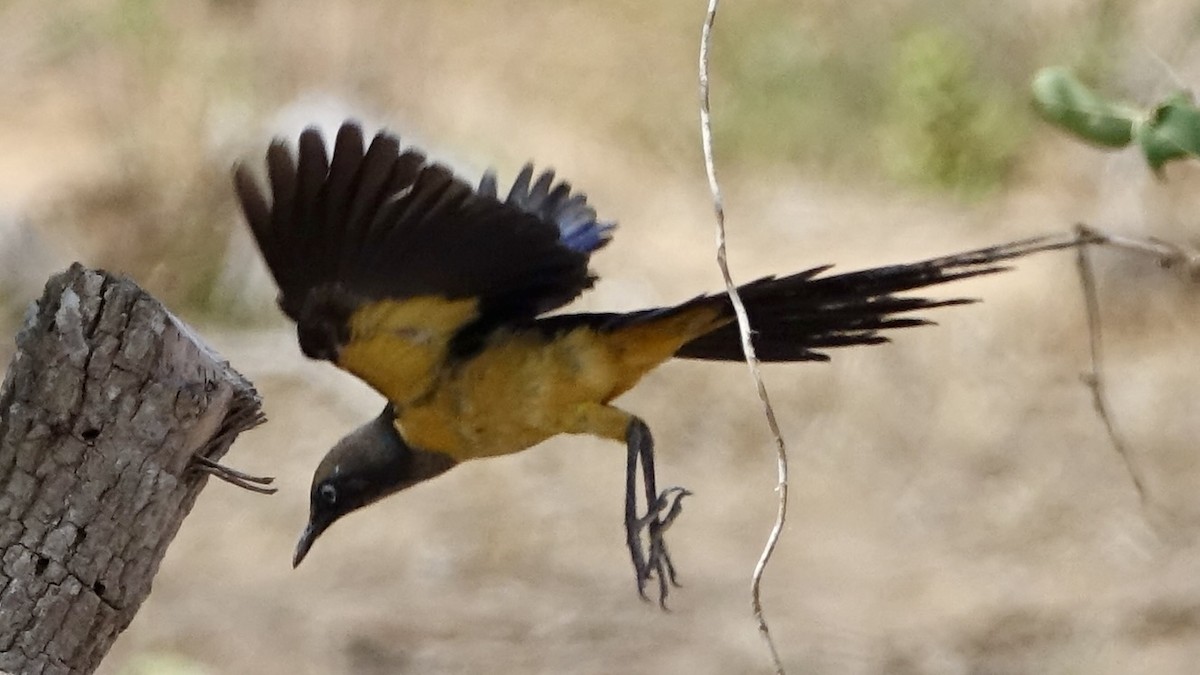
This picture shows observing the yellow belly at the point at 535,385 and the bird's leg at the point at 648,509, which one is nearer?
the bird's leg at the point at 648,509

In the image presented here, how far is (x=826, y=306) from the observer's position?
210 cm

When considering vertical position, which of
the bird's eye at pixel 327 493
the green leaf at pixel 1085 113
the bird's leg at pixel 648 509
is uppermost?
the green leaf at pixel 1085 113

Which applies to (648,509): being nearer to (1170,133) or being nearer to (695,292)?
(1170,133)

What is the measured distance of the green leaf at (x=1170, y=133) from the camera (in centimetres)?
180

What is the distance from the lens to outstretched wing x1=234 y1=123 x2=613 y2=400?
6.07ft

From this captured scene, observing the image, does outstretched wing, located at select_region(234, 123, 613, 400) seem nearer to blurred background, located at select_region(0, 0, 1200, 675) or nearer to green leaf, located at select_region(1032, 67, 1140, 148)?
green leaf, located at select_region(1032, 67, 1140, 148)

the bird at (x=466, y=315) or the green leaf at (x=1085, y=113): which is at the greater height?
the green leaf at (x=1085, y=113)

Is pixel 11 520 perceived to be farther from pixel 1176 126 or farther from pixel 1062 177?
pixel 1062 177

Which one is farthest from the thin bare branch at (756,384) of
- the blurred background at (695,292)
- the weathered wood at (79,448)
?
the blurred background at (695,292)

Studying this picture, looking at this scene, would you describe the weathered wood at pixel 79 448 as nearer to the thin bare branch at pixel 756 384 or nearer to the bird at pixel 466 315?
the bird at pixel 466 315

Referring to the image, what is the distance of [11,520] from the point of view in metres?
1.75

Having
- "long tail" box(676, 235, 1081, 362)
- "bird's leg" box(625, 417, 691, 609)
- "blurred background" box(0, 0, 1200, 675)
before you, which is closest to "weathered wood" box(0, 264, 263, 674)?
"bird's leg" box(625, 417, 691, 609)

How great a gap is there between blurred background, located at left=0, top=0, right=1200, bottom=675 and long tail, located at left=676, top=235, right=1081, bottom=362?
2.26m

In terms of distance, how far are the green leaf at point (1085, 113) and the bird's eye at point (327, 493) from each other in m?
1.31
